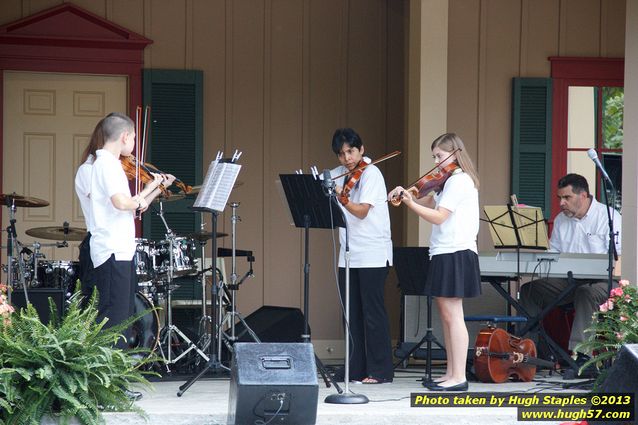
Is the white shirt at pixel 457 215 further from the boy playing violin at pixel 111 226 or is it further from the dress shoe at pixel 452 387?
the boy playing violin at pixel 111 226

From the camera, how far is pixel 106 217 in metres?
5.71

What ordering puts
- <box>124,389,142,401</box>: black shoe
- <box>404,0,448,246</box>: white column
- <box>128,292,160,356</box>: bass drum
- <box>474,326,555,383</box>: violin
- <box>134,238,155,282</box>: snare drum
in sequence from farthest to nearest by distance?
<box>404,0,448,246</box>: white column < <box>134,238,155,282</box>: snare drum < <box>128,292,160,356</box>: bass drum < <box>474,326,555,383</box>: violin < <box>124,389,142,401</box>: black shoe

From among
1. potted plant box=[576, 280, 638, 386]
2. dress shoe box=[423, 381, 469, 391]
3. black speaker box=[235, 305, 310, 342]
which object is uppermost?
potted plant box=[576, 280, 638, 386]

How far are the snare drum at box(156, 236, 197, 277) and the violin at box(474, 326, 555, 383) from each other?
6.98 feet

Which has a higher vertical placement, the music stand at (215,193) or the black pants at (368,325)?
the music stand at (215,193)

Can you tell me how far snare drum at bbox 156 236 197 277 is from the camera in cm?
751

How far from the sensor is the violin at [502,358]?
6.98 metres

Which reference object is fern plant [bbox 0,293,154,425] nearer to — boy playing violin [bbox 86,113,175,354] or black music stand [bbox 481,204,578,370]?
boy playing violin [bbox 86,113,175,354]

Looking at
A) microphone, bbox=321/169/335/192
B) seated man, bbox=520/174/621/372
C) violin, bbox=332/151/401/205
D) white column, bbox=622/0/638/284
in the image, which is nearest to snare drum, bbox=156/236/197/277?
violin, bbox=332/151/401/205

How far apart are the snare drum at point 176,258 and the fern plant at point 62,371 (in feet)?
7.12

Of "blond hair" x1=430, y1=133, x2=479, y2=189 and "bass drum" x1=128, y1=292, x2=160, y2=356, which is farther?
"bass drum" x1=128, y1=292, x2=160, y2=356

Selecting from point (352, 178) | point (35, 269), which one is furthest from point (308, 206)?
point (35, 269)

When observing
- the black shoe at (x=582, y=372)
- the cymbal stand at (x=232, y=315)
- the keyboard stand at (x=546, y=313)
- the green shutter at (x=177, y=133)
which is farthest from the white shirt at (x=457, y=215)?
the green shutter at (x=177, y=133)

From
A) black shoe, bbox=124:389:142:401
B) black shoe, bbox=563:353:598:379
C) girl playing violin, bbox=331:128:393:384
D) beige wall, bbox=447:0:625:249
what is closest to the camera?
black shoe, bbox=124:389:142:401
